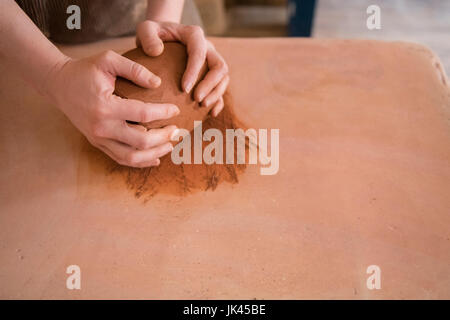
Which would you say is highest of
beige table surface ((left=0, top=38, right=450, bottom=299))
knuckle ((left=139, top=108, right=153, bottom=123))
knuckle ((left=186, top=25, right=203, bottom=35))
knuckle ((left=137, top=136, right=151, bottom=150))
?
knuckle ((left=186, top=25, right=203, bottom=35))

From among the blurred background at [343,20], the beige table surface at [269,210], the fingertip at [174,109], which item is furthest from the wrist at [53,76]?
the blurred background at [343,20]

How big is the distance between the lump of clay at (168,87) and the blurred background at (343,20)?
128 cm

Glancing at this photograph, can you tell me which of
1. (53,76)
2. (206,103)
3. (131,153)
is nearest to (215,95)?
(206,103)

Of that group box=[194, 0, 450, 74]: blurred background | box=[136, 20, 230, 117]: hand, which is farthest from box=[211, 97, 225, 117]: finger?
box=[194, 0, 450, 74]: blurred background

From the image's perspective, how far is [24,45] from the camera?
0.79 m

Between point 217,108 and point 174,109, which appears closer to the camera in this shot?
point 174,109

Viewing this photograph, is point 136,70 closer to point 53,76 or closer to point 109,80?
point 109,80

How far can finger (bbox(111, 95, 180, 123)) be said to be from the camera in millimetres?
726

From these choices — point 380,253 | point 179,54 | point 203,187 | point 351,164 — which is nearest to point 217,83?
point 179,54

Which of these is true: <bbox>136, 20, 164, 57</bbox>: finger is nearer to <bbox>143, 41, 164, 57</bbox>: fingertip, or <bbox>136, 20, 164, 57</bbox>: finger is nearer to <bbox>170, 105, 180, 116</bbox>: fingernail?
<bbox>143, 41, 164, 57</bbox>: fingertip

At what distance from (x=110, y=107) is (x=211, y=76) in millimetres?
236

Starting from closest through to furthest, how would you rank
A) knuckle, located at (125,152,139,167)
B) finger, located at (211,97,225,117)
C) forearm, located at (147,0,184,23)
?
1. knuckle, located at (125,152,139,167)
2. finger, located at (211,97,225,117)
3. forearm, located at (147,0,184,23)

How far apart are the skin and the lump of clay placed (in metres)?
0.02

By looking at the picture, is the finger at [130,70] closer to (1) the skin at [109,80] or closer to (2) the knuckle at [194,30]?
(1) the skin at [109,80]
